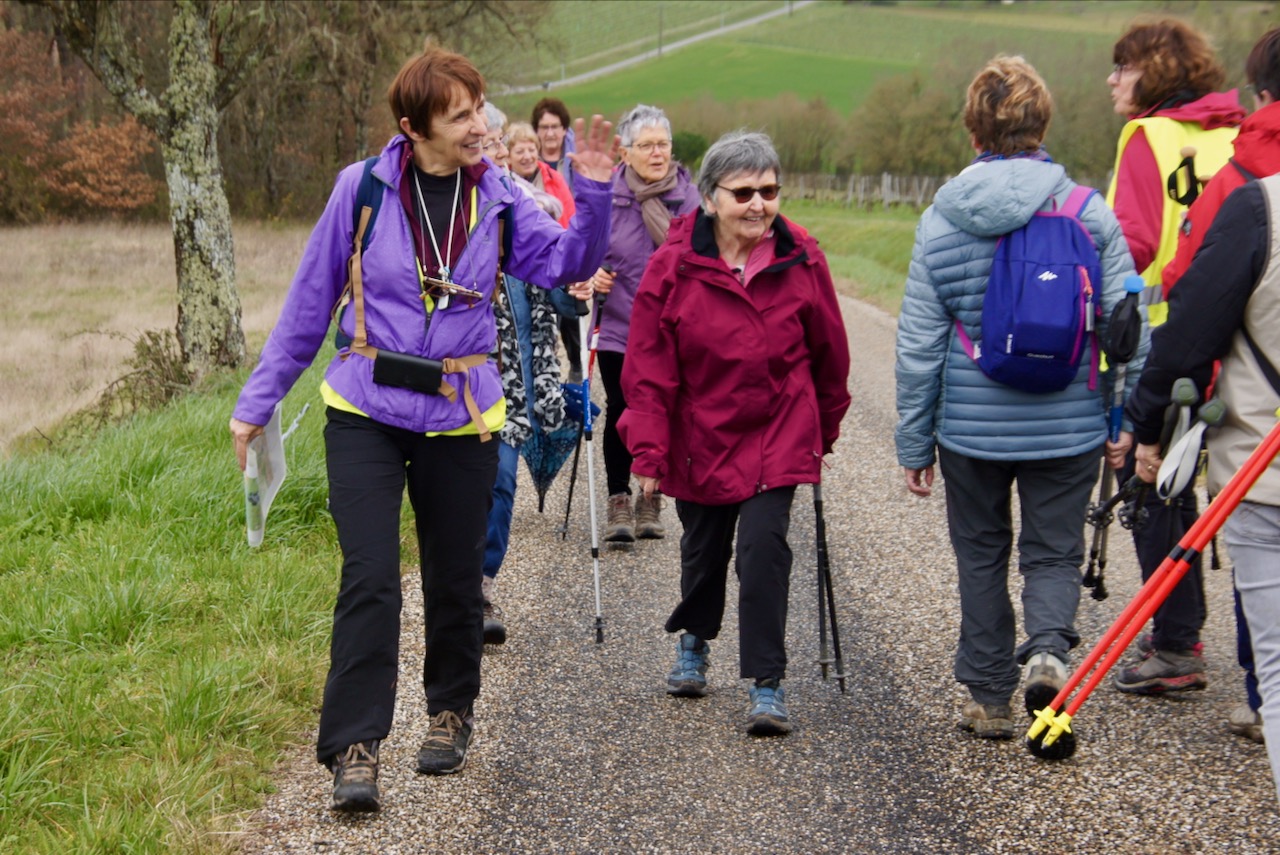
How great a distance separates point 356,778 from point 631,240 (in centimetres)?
400

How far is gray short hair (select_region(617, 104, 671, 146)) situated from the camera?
270 inches

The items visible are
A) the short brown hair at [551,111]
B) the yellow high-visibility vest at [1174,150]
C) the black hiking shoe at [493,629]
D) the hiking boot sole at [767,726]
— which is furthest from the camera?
the short brown hair at [551,111]

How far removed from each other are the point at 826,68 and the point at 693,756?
92.6 meters

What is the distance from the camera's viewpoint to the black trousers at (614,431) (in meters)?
7.41

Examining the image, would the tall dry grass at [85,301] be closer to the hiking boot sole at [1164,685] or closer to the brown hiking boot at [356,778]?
the brown hiking boot at [356,778]

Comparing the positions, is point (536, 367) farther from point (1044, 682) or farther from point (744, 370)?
point (1044, 682)

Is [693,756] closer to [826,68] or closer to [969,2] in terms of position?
[826,68]

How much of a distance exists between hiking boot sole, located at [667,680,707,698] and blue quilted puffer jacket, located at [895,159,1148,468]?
130 cm

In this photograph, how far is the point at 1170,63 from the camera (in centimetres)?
484

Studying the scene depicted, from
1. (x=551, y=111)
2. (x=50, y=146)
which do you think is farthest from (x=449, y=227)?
(x=50, y=146)

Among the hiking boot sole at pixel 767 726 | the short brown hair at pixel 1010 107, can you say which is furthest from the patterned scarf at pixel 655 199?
the hiking boot sole at pixel 767 726

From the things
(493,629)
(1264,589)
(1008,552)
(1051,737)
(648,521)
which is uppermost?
(1264,589)

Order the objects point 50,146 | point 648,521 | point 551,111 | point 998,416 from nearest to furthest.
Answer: point 998,416 → point 648,521 → point 551,111 → point 50,146

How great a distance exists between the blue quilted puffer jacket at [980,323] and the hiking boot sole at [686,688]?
1302mm
